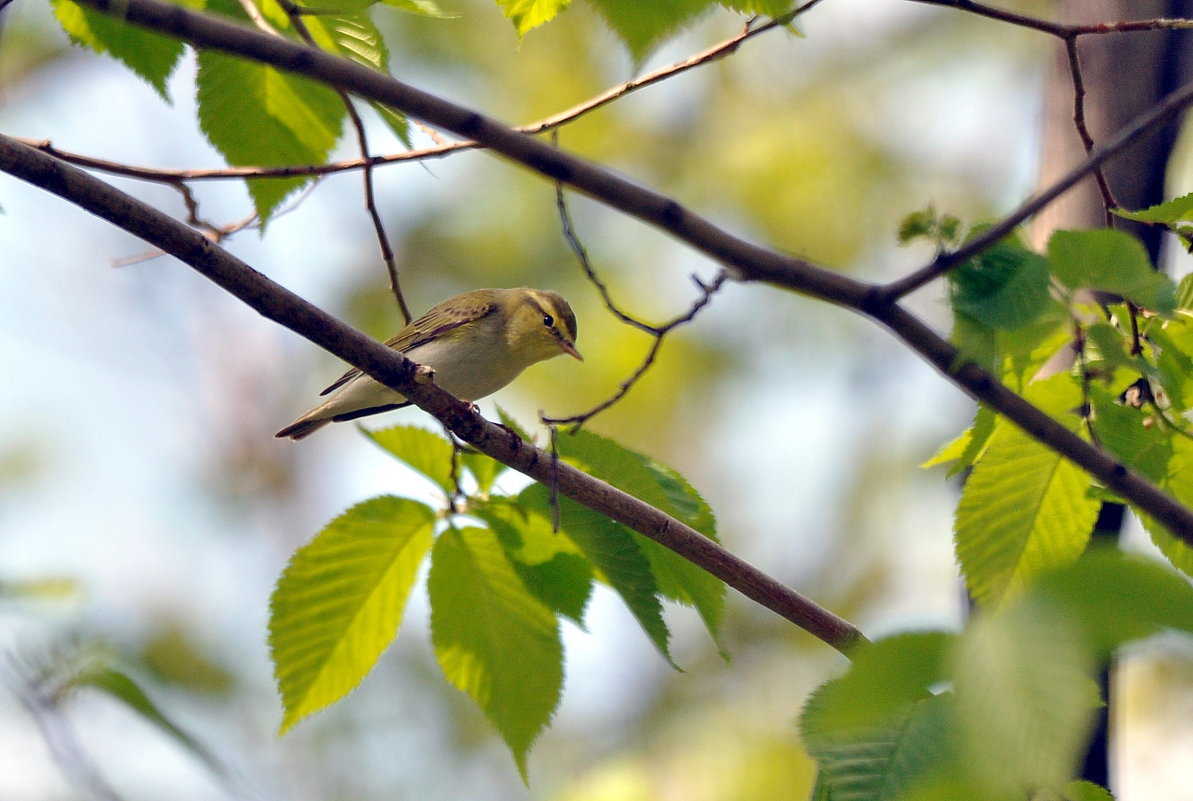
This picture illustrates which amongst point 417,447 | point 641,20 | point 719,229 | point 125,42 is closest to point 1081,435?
point 719,229

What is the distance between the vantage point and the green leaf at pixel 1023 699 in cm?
84

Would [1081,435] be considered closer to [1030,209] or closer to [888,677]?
[1030,209]

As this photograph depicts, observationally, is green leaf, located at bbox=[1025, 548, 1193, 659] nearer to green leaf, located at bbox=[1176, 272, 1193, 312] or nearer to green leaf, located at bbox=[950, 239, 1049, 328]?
green leaf, located at bbox=[950, 239, 1049, 328]

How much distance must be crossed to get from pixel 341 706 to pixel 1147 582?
34.9 ft

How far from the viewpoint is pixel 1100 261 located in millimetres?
1468

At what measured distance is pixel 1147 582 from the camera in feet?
3.10

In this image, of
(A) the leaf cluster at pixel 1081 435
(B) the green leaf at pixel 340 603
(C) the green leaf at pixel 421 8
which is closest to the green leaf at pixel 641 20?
(A) the leaf cluster at pixel 1081 435

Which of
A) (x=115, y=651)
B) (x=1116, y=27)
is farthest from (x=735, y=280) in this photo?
(x=1116, y=27)

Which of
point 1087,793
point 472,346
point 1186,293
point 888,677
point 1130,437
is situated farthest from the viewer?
point 472,346

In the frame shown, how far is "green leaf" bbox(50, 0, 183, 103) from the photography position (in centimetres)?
227

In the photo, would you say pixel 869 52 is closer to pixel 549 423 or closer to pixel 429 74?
pixel 429 74

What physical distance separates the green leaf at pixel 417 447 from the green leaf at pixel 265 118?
66 centimetres

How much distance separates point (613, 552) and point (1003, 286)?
1034 mm

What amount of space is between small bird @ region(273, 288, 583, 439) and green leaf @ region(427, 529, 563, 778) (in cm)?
233
